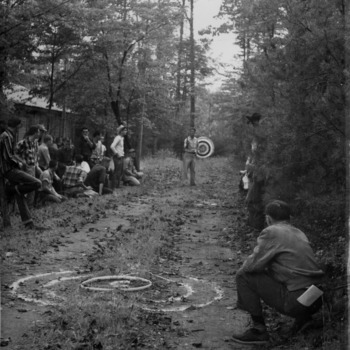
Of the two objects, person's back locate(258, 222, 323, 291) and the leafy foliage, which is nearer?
person's back locate(258, 222, 323, 291)

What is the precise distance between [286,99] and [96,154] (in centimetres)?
1128

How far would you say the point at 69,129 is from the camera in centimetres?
2992

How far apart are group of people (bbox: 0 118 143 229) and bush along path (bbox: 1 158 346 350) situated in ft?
2.12

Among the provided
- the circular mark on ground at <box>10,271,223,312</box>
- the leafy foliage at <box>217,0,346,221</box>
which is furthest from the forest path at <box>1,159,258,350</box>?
the leafy foliage at <box>217,0,346,221</box>

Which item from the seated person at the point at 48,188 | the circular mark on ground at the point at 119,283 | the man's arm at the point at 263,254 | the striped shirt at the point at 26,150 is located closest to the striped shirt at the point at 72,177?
the seated person at the point at 48,188

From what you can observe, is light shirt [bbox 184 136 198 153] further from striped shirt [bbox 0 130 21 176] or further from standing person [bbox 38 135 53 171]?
striped shirt [bbox 0 130 21 176]

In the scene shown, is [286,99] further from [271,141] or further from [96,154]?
[96,154]

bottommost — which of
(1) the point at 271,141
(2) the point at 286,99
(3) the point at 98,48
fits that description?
(1) the point at 271,141

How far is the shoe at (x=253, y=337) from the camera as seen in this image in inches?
203

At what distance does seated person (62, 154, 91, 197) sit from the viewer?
14836 mm

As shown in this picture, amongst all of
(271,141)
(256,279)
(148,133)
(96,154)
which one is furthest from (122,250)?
(148,133)

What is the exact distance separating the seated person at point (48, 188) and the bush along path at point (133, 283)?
511mm

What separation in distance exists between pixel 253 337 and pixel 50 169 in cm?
926

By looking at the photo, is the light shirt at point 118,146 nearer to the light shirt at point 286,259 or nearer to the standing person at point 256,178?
the standing person at point 256,178
